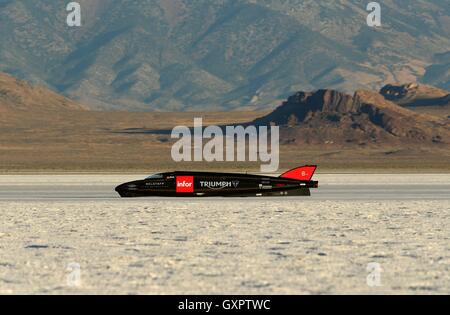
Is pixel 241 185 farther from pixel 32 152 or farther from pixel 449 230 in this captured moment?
pixel 32 152

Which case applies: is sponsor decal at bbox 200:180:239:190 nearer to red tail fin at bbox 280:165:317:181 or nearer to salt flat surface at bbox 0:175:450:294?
salt flat surface at bbox 0:175:450:294

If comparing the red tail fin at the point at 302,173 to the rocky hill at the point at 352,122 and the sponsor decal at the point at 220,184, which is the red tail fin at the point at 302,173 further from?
the rocky hill at the point at 352,122

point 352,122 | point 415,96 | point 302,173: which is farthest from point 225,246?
point 415,96

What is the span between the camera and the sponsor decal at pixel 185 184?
121 feet

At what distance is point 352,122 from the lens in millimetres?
139125

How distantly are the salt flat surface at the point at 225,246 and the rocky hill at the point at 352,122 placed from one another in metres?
99.9

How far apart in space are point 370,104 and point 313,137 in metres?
13.4

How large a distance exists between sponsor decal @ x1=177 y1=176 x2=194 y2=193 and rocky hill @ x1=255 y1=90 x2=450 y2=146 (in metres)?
96.6

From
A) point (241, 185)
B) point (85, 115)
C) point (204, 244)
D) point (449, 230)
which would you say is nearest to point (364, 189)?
point (241, 185)

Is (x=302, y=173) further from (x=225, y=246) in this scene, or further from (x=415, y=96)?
(x=415, y=96)

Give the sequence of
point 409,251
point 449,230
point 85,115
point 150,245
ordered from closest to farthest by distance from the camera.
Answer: point 409,251
point 150,245
point 449,230
point 85,115

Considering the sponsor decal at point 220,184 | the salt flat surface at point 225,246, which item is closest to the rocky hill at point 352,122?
the sponsor decal at point 220,184

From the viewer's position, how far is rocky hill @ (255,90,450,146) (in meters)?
134

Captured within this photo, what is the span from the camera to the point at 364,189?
150ft
